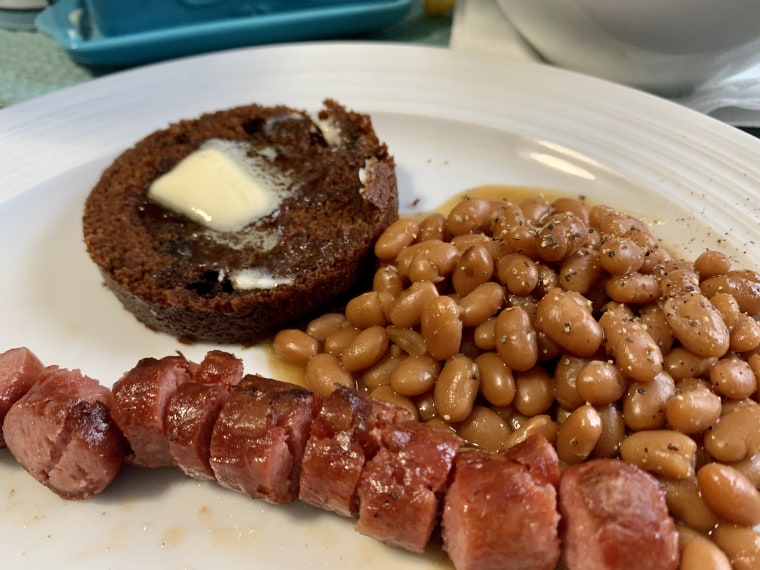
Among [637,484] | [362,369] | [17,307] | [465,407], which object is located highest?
[637,484]

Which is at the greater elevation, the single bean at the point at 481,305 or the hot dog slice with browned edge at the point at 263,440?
the single bean at the point at 481,305

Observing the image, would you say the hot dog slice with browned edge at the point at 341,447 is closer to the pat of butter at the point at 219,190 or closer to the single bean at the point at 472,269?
the single bean at the point at 472,269

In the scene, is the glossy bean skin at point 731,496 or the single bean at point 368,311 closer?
the glossy bean skin at point 731,496

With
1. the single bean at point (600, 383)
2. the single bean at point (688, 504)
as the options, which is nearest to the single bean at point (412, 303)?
the single bean at point (600, 383)

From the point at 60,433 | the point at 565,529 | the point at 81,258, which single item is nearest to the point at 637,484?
the point at 565,529

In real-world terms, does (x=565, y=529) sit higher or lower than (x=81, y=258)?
higher

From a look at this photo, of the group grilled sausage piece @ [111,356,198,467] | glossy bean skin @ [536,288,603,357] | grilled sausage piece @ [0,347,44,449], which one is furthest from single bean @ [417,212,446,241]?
grilled sausage piece @ [0,347,44,449]

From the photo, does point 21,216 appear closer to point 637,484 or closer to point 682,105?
point 637,484

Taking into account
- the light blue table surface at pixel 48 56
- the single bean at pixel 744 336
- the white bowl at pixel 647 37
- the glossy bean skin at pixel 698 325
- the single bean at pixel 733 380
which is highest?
the white bowl at pixel 647 37
